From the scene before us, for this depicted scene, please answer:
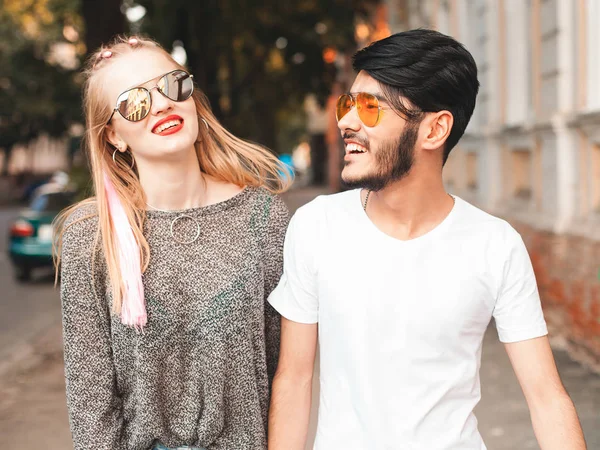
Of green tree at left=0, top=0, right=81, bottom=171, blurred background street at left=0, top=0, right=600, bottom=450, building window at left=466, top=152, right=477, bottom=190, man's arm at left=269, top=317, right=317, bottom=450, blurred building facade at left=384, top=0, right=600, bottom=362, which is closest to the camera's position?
man's arm at left=269, top=317, right=317, bottom=450

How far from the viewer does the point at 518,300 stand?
2223 mm

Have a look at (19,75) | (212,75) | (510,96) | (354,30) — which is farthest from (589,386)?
(19,75)

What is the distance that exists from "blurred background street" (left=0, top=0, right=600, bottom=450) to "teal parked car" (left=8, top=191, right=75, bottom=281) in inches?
1.0

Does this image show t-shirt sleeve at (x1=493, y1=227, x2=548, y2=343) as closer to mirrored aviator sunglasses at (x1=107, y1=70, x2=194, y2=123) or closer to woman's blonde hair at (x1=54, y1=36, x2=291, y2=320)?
woman's blonde hair at (x1=54, y1=36, x2=291, y2=320)

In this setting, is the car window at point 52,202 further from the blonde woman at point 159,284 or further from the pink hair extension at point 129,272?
the pink hair extension at point 129,272

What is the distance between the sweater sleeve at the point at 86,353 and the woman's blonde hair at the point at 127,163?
0.07 metres

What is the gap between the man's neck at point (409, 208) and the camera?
234cm

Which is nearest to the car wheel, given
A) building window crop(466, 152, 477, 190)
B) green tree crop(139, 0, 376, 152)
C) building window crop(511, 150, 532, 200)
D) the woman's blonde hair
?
green tree crop(139, 0, 376, 152)

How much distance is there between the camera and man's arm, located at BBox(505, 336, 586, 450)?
2199 mm

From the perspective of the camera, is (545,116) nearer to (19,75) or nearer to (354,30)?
(354,30)

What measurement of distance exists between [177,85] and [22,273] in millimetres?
13542

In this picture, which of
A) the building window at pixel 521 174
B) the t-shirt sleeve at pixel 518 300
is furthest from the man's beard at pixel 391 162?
the building window at pixel 521 174

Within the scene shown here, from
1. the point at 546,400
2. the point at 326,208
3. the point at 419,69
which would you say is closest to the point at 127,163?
the point at 326,208

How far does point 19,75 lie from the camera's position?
1542 inches
